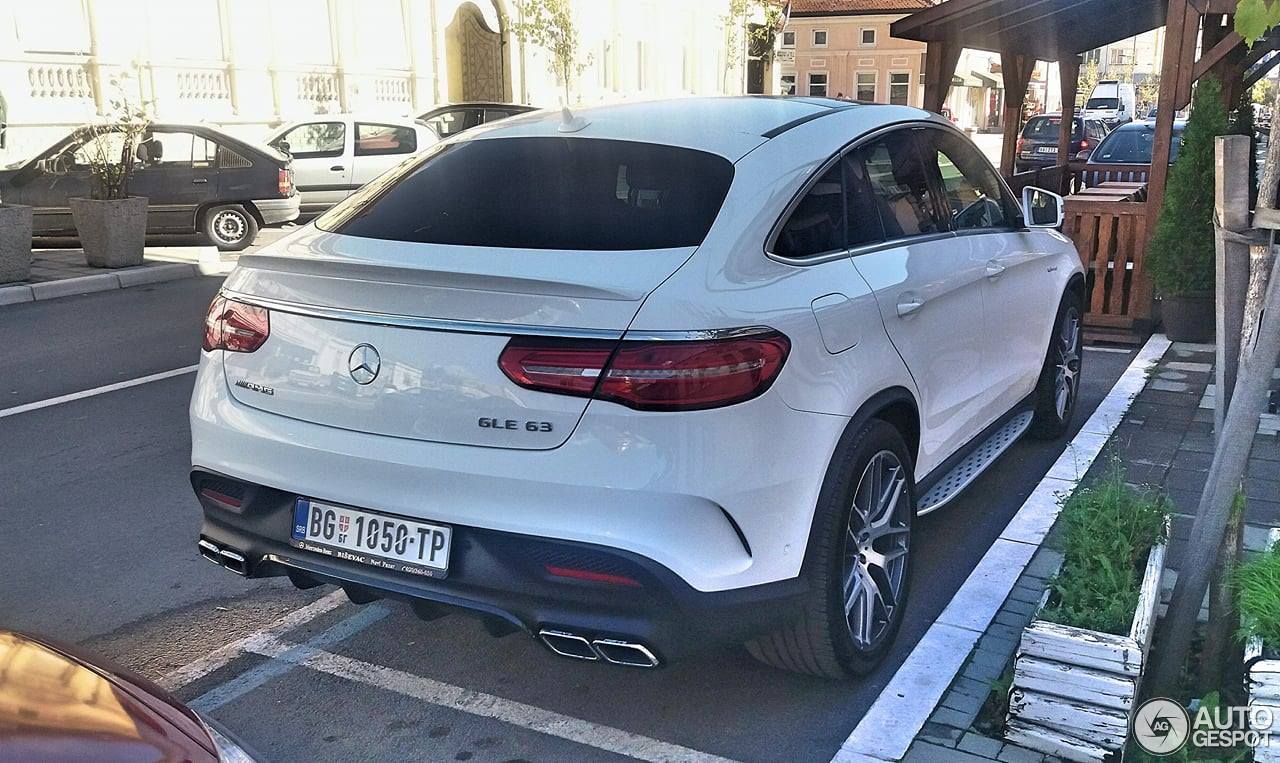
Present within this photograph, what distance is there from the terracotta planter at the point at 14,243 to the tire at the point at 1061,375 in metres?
9.86

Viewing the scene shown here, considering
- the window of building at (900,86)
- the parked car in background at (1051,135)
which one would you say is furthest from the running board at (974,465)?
the window of building at (900,86)

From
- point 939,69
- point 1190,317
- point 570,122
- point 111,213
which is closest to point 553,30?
point 111,213

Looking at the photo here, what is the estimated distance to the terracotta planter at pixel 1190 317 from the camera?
8289 millimetres

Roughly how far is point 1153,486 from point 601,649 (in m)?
3.40

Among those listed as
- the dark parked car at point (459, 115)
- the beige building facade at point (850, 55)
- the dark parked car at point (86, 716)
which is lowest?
the dark parked car at point (86, 716)

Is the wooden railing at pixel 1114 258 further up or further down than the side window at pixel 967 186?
further down

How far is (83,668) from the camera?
7.16 ft

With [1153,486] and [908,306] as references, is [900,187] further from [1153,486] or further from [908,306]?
[1153,486]

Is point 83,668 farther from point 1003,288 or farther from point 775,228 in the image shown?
point 1003,288

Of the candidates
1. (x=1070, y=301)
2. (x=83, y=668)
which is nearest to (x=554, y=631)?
(x=83, y=668)

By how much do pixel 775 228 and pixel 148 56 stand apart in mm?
20946

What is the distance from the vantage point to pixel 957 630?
390 centimetres

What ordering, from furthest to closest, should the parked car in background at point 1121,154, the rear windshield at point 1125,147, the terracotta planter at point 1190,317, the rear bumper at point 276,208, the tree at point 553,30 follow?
the tree at point 553,30, the rear windshield at point 1125,147, the parked car in background at point 1121,154, the rear bumper at point 276,208, the terracotta planter at point 1190,317

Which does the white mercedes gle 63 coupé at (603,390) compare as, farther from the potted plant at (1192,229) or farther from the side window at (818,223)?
the potted plant at (1192,229)
